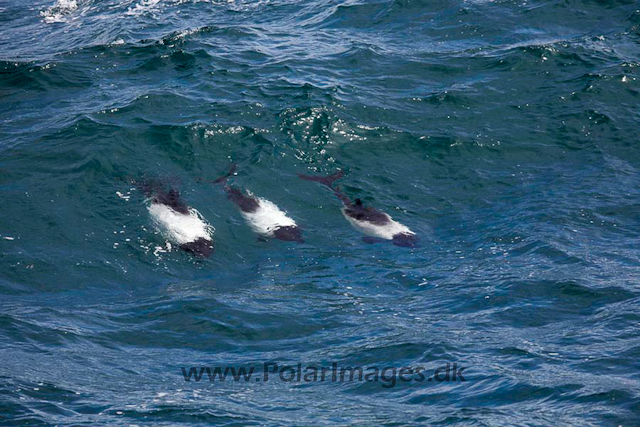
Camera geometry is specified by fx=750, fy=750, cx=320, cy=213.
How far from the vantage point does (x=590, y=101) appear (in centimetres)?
1791

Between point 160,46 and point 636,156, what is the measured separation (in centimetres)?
1274

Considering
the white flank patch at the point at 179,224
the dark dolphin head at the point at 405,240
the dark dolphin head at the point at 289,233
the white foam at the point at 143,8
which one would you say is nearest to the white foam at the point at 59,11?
the white foam at the point at 143,8

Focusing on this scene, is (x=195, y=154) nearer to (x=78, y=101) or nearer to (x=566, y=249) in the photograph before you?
(x=78, y=101)

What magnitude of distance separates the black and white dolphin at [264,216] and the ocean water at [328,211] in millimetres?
209

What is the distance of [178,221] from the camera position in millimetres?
14352

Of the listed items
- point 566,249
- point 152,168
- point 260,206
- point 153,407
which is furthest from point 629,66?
point 153,407

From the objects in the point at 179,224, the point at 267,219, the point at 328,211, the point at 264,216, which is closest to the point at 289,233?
the point at 267,219

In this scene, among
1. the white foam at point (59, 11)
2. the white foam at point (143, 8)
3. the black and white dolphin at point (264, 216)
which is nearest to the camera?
the black and white dolphin at point (264, 216)

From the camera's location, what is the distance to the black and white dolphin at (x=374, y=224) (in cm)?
1399

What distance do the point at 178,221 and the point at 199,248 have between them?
87 centimetres

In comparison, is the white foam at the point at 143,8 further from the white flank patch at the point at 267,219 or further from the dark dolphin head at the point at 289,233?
the dark dolphin head at the point at 289,233

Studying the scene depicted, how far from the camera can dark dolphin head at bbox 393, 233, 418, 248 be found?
13.8 m

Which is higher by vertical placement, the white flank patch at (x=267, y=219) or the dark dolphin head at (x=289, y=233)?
the white flank patch at (x=267, y=219)

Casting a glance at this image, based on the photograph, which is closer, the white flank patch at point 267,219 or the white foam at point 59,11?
the white flank patch at point 267,219
